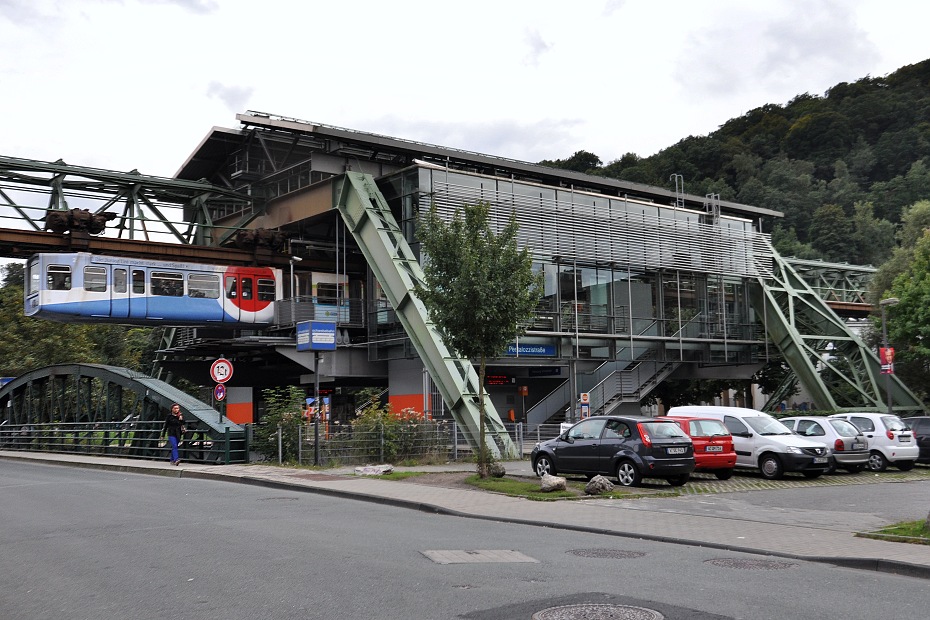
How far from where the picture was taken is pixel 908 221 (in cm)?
5516

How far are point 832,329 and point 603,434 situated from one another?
32472 mm

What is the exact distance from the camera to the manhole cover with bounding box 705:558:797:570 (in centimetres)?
976

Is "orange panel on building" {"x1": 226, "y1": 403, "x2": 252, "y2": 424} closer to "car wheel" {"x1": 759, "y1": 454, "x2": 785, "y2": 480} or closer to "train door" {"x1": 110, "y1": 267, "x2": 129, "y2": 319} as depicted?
"train door" {"x1": 110, "y1": 267, "x2": 129, "y2": 319}

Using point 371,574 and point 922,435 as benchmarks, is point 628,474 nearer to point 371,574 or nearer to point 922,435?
point 371,574

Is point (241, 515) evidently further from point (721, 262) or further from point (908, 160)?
point (908, 160)

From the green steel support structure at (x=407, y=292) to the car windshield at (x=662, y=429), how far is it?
33.3ft

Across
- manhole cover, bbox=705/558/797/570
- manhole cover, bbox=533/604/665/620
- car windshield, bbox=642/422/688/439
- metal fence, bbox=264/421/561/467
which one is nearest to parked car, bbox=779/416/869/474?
car windshield, bbox=642/422/688/439

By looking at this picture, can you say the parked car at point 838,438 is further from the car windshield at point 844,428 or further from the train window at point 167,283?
the train window at point 167,283

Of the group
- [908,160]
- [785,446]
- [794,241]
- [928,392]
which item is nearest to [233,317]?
[785,446]

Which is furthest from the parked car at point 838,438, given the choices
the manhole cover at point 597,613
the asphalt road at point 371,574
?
the manhole cover at point 597,613

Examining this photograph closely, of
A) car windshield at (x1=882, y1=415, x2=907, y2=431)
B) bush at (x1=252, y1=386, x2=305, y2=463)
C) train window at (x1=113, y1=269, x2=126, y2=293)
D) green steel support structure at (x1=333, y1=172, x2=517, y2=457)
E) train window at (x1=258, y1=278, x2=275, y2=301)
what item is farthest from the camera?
train window at (x1=258, y1=278, x2=275, y2=301)

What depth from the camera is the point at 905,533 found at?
11.5 m

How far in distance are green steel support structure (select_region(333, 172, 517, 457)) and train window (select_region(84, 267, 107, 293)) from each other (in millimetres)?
9688

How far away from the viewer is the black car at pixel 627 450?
18.9m
